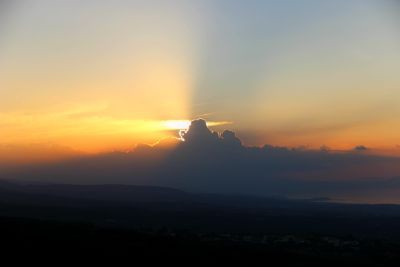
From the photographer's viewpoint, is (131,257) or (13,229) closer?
(131,257)

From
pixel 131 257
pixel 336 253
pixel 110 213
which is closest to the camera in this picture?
pixel 131 257

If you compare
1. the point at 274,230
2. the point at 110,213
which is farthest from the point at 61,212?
the point at 274,230

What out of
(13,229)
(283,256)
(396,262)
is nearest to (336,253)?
(396,262)

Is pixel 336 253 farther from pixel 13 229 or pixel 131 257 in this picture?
pixel 13 229

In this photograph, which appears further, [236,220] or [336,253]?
[236,220]

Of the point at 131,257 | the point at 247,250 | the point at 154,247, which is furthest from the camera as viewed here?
the point at 247,250

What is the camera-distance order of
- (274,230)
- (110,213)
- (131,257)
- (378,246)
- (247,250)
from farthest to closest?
1. (110,213)
2. (274,230)
3. (378,246)
4. (247,250)
5. (131,257)

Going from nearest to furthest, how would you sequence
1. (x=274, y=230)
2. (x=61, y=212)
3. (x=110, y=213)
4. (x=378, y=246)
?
(x=378, y=246)
(x=274, y=230)
(x=61, y=212)
(x=110, y=213)

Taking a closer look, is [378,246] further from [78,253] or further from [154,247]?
[78,253]
